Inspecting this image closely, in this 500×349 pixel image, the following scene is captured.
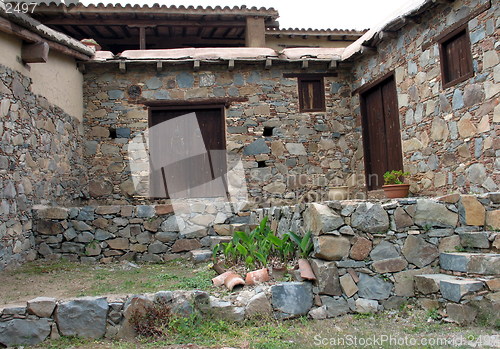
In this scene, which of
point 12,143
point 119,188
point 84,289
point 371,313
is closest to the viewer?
point 371,313

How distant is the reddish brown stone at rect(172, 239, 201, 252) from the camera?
6855mm

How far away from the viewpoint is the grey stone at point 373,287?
4180 mm

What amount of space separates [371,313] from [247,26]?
7.05 metres

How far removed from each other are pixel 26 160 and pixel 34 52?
1.55 metres

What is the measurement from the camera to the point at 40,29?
6121 mm

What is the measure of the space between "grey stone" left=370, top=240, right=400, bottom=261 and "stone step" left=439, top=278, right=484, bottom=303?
1.84ft

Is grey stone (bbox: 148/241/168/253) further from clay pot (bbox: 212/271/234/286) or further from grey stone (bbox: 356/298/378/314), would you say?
grey stone (bbox: 356/298/378/314)

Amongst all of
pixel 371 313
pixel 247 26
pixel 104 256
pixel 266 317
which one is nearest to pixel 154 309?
pixel 266 317

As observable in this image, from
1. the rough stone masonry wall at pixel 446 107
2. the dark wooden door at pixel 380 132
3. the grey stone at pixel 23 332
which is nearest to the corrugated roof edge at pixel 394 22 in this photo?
the rough stone masonry wall at pixel 446 107

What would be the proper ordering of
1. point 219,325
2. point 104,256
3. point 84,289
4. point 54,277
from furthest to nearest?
point 104,256
point 54,277
point 84,289
point 219,325

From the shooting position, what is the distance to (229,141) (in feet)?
27.3

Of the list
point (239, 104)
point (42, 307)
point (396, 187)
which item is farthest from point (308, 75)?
point (42, 307)

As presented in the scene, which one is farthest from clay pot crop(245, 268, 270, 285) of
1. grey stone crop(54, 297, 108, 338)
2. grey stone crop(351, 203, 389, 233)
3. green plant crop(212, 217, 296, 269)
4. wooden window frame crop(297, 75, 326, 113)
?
wooden window frame crop(297, 75, 326, 113)

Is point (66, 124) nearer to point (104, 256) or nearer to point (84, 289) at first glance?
point (104, 256)
